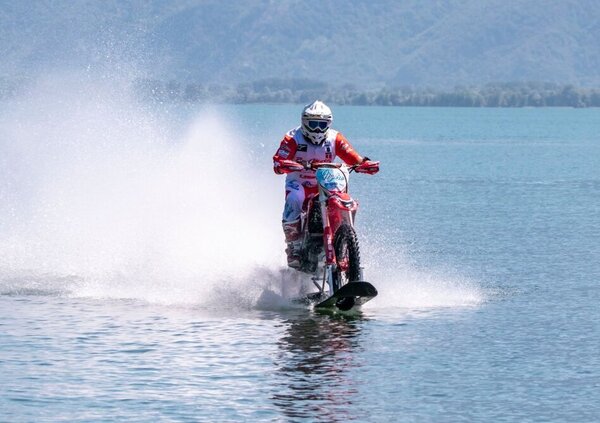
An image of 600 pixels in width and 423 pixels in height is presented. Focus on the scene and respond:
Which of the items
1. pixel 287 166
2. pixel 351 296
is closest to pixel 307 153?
pixel 287 166

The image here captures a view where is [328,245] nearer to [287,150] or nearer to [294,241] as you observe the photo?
[294,241]

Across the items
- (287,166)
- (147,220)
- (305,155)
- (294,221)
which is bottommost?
(294,221)

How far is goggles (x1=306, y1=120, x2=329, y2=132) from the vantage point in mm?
19281

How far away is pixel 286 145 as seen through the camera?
63.5 ft

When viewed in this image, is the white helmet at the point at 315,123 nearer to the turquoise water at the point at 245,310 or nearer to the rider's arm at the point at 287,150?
the rider's arm at the point at 287,150

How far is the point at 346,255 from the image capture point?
59.8ft

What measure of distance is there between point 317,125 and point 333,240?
1.69 meters

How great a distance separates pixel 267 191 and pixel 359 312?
8.20 metres

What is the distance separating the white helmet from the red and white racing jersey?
9 centimetres

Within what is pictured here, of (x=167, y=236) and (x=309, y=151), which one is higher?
(x=309, y=151)

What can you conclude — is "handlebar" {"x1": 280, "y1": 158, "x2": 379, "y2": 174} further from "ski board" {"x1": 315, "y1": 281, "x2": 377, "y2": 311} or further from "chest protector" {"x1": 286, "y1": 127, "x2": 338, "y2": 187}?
"ski board" {"x1": 315, "y1": 281, "x2": 377, "y2": 311}

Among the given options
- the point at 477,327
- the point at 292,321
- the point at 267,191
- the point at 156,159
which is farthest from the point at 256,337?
the point at 156,159

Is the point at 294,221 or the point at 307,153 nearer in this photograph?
the point at 294,221

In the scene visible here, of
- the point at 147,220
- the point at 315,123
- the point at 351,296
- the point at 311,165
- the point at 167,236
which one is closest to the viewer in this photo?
the point at 351,296
